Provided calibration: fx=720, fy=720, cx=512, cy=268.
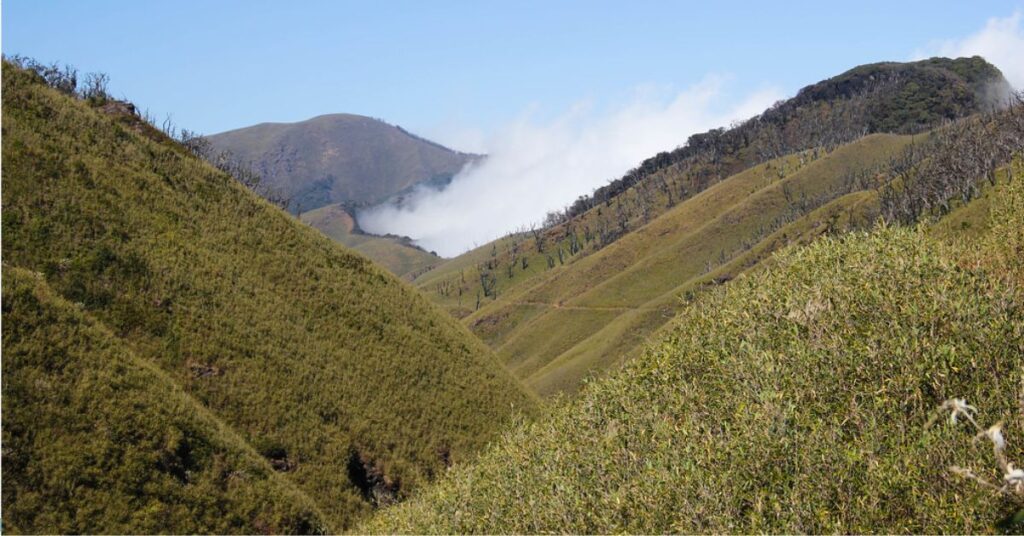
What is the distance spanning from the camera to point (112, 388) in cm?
4731

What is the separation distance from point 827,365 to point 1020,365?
19.8 ft

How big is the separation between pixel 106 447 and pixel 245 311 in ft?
85.0

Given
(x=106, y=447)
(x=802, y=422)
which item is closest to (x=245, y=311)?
(x=106, y=447)

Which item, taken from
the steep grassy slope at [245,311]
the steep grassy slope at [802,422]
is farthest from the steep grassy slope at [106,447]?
the steep grassy slope at [802,422]

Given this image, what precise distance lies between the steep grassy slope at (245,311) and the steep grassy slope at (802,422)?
21.9 meters

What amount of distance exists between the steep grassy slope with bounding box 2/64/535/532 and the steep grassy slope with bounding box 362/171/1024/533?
21.9 m

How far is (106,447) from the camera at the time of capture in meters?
43.2

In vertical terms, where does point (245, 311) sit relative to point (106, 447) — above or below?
above

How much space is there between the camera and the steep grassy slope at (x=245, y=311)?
2264 inches

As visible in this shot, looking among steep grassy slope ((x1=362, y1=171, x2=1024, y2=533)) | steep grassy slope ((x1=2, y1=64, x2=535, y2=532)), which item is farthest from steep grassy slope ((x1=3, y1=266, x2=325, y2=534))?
steep grassy slope ((x1=362, y1=171, x2=1024, y2=533))

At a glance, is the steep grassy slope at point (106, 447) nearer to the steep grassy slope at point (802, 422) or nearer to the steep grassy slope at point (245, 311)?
the steep grassy slope at point (245, 311)

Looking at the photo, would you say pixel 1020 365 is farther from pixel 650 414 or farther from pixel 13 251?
pixel 13 251

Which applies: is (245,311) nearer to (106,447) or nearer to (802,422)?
(106,447)

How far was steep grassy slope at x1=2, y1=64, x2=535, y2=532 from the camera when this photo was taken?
57500 mm
